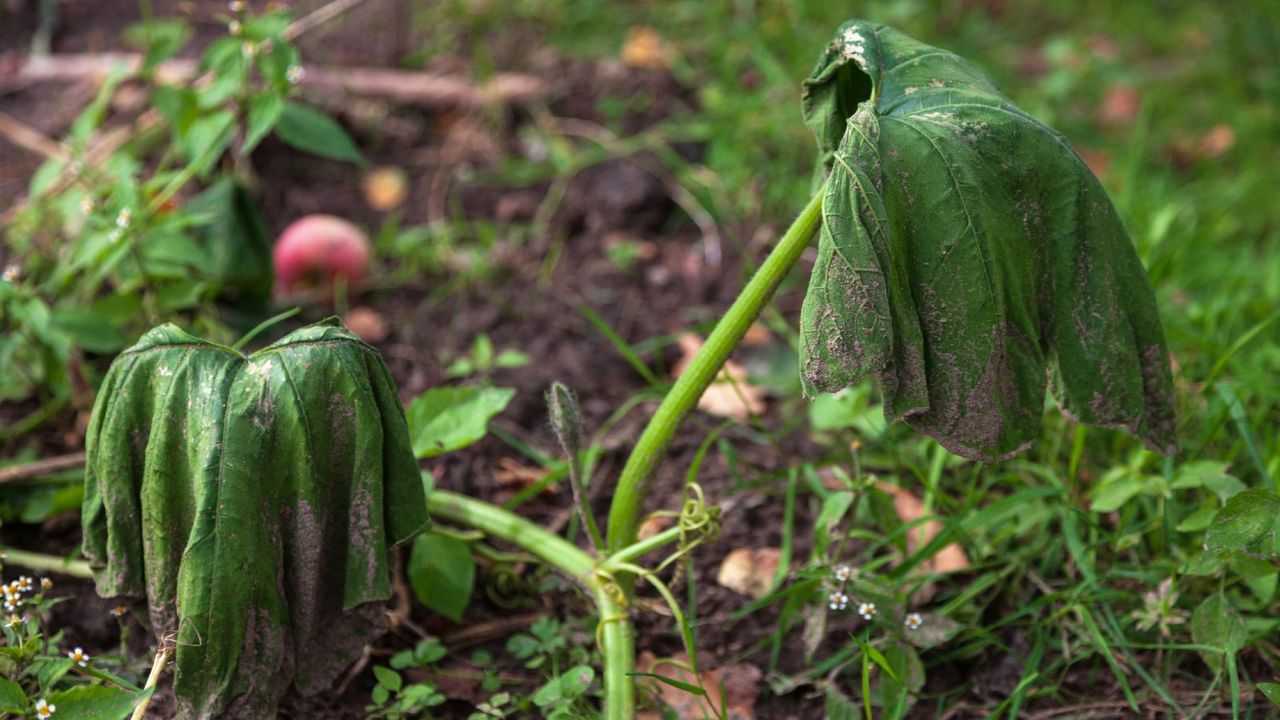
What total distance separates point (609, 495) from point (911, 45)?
100cm

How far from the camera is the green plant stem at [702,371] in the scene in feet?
5.36

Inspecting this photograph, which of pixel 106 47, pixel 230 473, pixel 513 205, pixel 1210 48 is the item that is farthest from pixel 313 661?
pixel 1210 48

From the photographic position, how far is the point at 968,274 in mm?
1476

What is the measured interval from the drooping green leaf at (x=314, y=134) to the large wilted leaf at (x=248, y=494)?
2.78 ft

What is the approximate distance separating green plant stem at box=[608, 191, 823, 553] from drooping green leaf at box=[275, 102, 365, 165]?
0.96 m

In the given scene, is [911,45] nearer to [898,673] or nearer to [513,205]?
[898,673]

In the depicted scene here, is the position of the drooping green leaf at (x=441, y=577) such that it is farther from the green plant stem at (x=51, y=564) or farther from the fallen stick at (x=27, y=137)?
the fallen stick at (x=27, y=137)

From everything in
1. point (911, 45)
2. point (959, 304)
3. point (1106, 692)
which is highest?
point (911, 45)

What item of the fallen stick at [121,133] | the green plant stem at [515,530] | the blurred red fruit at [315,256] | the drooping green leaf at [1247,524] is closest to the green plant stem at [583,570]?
the green plant stem at [515,530]

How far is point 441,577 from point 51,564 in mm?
626

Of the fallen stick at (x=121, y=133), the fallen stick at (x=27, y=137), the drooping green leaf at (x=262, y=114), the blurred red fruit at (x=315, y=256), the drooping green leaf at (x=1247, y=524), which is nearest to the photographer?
the drooping green leaf at (x=1247, y=524)

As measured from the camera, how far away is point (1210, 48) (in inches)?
172

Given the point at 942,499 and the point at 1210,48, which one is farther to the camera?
the point at 1210,48

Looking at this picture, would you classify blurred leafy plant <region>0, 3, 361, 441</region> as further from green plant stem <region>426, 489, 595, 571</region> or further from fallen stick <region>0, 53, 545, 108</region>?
fallen stick <region>0, 53, 545, 108</region>
